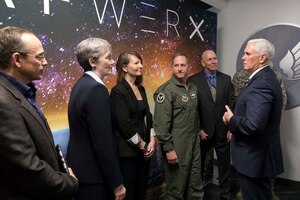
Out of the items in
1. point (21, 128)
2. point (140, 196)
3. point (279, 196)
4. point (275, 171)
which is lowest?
point (279, 196)

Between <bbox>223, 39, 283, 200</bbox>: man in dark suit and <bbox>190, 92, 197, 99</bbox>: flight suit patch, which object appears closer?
<bbox>223, 39, 283, 200</bbox>: man in dark suit

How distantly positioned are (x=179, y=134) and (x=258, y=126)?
2.67ft

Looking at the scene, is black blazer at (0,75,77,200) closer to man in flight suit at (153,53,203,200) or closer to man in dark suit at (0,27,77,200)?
man in dark suit at (0,27,77,200)

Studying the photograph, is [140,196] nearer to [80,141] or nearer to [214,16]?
[80,141]

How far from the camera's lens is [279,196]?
3.10 metres

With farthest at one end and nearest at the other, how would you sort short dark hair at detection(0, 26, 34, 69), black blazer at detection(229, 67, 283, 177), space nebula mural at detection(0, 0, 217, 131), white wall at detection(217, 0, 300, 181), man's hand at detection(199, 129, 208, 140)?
white wall at detection(217, 0, 300, 181) → man's hand at detection(199, 129, 208, 140) → space nebula mural at detection(0, 0, 217, 131) → black blazer at detection(229, 67, 283, 177) → short dark hair at detection(0, 26, 34, 69)

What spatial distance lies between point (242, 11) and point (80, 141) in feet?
10.4

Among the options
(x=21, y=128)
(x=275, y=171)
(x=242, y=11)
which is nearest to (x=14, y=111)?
(x=21, y=128)

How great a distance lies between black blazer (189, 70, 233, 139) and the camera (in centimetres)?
286

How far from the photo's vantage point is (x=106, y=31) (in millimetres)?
2363

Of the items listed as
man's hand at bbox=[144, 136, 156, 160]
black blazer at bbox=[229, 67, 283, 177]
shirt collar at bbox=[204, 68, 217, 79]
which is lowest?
man's hand at bbox=[144, 136, 156, 160]

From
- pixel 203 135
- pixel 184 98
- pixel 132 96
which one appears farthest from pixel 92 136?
pixel 203 135

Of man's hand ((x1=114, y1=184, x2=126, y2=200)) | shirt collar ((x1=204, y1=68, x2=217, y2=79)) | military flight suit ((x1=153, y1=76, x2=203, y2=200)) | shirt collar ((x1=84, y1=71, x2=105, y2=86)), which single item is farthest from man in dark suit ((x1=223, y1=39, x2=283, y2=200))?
shirt collar ((x1=204, y1=68, x2=217, y2=79))

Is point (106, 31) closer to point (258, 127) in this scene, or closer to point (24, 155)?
point (258, 127)
